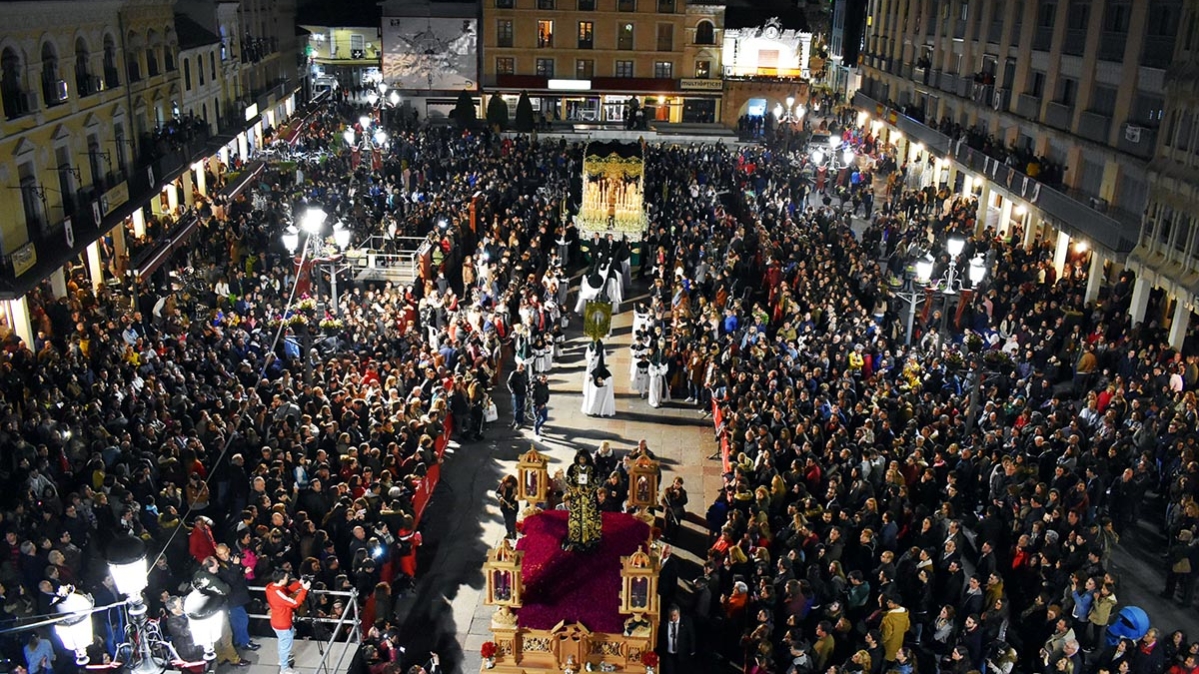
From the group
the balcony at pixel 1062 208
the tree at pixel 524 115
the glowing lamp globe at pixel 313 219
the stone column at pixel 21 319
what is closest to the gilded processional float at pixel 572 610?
the glowing lamp globe at pixel 313 219

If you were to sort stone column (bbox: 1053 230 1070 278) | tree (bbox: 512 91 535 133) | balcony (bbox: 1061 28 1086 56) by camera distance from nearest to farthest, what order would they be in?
stone column (bbox: 1053 230 1070 278)
balcony (bbox: 1061 28 1086 56)
tree (bbox: 512 91 535 133)

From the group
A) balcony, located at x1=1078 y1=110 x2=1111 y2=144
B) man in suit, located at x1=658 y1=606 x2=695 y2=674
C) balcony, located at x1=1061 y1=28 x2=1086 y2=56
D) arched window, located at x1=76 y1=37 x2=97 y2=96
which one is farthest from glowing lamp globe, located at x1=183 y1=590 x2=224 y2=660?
balcony, located at x1=1061 y1=28 x2=1086 y2=56

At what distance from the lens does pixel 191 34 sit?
123 feet

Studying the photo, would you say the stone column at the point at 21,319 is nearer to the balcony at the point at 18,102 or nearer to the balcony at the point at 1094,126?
the balcony at the point at 18,102

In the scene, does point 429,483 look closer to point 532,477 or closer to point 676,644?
point 532,477

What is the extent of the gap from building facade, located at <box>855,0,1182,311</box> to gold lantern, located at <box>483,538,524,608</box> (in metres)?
18.8

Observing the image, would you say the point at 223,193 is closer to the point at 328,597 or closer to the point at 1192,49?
the point at 328,597

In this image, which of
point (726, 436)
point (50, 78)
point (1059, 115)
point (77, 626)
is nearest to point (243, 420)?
point (77, 626)

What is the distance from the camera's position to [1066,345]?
2136cm

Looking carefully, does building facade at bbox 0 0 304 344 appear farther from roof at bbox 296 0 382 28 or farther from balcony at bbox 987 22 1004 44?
roof at bbox 296 0 382 28

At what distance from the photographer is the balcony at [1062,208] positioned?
25.3 m

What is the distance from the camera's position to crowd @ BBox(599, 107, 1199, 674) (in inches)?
485

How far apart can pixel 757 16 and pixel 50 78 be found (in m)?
43.0

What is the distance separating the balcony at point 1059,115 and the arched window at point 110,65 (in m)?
27.4
